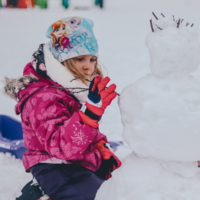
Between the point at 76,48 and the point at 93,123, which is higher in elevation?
the point at 76,48

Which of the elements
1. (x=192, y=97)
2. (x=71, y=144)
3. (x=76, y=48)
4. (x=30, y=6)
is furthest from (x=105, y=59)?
(x=30, y=6)

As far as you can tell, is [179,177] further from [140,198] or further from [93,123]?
[93,123]

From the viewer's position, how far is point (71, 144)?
3.15 feet

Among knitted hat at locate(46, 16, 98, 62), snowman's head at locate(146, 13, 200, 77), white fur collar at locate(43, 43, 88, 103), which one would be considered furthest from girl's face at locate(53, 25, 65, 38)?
snowman's head at locate(146, 13, 200, 77)

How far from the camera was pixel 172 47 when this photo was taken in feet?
2.04

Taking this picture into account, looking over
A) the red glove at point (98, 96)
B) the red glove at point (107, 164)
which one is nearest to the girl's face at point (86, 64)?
the red glove at point (98, 96)

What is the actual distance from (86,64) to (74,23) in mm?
216

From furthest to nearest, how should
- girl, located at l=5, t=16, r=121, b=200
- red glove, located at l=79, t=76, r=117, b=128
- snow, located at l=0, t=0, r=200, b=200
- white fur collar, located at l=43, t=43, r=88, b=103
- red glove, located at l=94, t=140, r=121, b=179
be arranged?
snow, located at l=0, t=0, r=200, b=200
red glove, located at l=94, t=140, r=121, b=179
white fur collar, located at l=43, t=43, r=88, b=103
girl, located at l=5, t=16, r=121, b=200
red glove, located at l=79, t=76, r=117, b=128

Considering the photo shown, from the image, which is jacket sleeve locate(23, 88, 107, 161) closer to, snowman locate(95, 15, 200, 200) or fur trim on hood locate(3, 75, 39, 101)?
fur trim on hood locate(3, 75, 39, 101)

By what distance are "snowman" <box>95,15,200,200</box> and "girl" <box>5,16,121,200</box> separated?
0.82 feet

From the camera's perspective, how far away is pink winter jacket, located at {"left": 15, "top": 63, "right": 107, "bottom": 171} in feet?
3.14

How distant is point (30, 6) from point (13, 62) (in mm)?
4400

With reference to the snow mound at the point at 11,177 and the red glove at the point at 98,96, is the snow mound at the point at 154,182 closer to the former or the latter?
the red glove at the point at 98,96

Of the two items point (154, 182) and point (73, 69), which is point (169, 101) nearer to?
point (154, 182)
